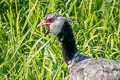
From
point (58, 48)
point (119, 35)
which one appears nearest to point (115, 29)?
point (119, 35)

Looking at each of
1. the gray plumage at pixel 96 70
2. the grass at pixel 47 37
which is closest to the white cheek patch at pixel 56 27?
the grass at pixel 47 37

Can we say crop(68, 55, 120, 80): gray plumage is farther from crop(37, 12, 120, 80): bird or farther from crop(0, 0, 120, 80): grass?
crop(0, 0, 120, 80): grass

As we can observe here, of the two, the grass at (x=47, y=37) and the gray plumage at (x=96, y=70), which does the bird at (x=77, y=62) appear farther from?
the grass at (x=47, y=37)

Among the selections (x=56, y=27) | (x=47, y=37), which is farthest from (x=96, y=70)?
(x=47, y=37)

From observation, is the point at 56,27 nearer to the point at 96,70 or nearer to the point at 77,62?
the point at 77,62

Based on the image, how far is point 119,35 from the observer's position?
5359 mm

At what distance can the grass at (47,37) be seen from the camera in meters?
4.68

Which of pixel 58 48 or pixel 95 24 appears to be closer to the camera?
pixel 58 48

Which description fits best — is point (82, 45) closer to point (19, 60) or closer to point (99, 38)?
point (99, 38)

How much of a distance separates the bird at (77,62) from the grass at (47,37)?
0.59 ft

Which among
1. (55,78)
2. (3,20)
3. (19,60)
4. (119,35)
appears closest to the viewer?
(55,78)

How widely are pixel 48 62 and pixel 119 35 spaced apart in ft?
3.72

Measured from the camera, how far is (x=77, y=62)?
4520mm

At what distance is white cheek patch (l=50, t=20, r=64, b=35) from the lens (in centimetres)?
453
